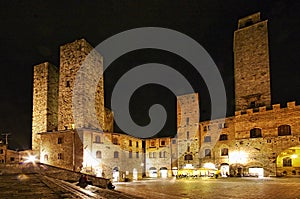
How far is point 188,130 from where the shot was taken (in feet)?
123

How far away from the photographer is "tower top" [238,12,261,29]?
110ft

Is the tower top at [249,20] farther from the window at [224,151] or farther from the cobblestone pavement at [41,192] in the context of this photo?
the cobblestone pavement at [41,192]

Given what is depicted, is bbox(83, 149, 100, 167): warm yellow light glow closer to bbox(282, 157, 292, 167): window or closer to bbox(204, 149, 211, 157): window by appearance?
bbox(204, 149, 211, 157): window

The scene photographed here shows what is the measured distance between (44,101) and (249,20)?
29.7m

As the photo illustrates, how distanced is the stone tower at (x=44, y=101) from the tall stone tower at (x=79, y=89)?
11.2 feet

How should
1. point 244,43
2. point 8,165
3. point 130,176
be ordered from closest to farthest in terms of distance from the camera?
point 8,165
point 244,43
point 130,176

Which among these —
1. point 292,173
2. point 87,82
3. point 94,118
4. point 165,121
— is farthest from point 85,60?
point 292,173

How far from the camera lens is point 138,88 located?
46375 millimetres

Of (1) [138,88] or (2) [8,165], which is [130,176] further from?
(2) [8,165]

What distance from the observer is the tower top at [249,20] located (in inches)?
1321

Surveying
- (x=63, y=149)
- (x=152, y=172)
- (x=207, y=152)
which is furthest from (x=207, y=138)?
(x=63, y=149)

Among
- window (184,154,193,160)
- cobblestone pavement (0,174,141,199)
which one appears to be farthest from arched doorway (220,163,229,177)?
cobblestone pavement (0,174,141,199)

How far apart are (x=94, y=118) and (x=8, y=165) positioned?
51.4 feet

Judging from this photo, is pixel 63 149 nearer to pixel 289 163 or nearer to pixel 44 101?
pixel 44 101
